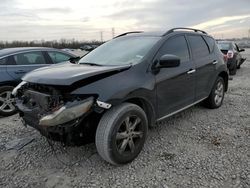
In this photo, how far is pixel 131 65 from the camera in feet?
12.2

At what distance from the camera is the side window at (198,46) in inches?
195

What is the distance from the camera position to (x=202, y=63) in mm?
5074

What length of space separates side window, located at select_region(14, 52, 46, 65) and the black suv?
7.27ft

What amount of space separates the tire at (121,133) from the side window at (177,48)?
1157 millimetres

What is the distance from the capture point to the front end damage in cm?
306

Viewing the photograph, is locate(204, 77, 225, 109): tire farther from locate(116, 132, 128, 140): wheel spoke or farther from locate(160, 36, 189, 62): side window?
locate(116, 132, 128, 140): wheel spoke

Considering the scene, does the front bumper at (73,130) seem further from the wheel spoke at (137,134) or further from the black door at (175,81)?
the black door at (175,81)

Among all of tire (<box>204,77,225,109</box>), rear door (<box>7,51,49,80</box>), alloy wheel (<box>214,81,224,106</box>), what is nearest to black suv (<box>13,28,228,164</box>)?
tire (<box>204,77,225,109</box>)

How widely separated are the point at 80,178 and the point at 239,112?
3.92 meters

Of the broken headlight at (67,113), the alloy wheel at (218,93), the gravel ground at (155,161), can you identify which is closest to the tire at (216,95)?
the alloy wheel at (218,93)

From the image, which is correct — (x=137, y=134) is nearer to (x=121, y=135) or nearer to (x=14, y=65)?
(x=121, y=135)

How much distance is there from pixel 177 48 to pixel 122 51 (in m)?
0.94

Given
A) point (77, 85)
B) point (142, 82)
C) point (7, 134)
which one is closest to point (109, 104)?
point (77, 85)

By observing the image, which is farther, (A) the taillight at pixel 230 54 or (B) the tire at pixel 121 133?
(A) the taillight at pixel 230 54
